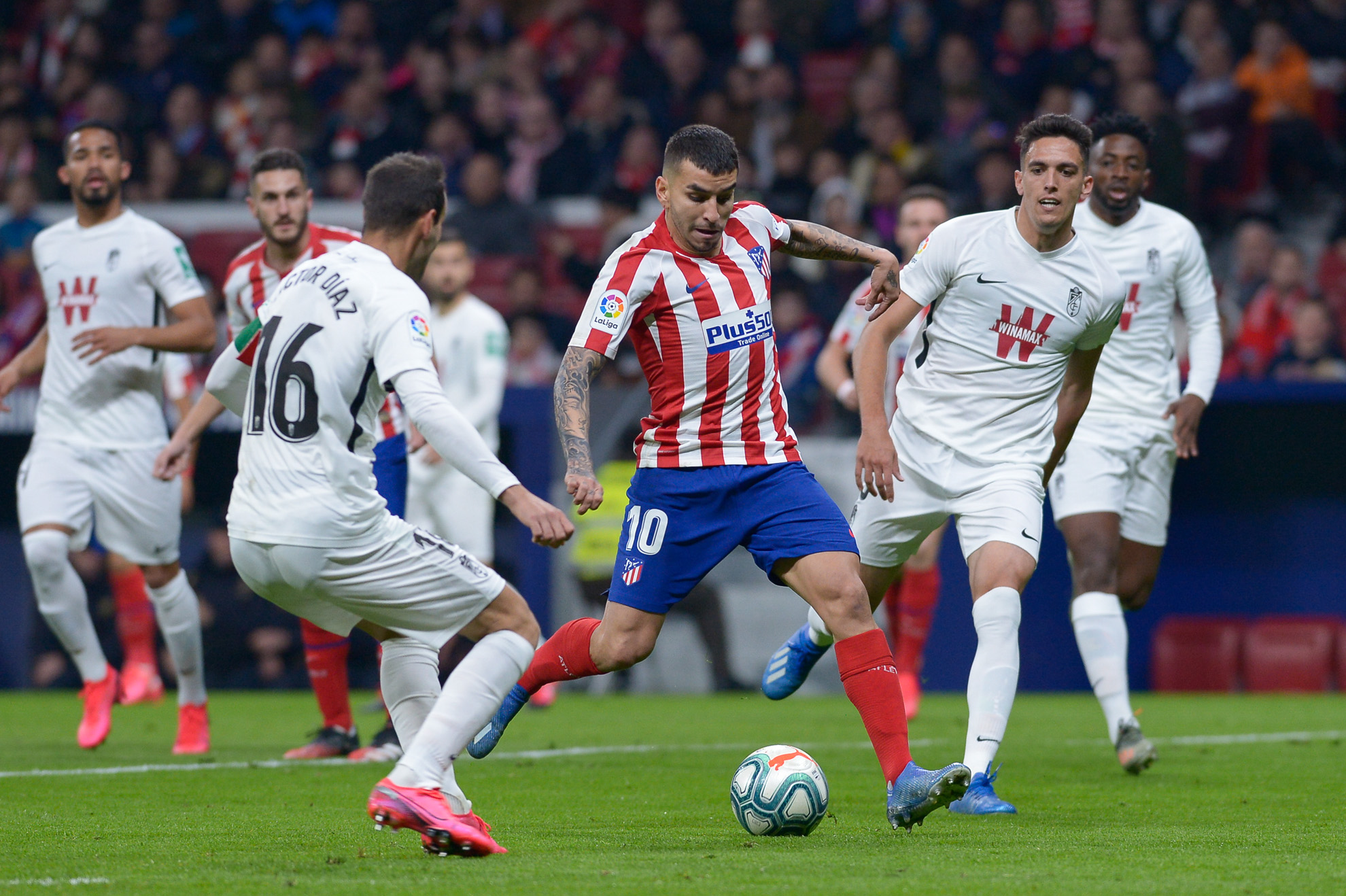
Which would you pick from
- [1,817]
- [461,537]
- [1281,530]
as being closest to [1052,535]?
[1281,530]

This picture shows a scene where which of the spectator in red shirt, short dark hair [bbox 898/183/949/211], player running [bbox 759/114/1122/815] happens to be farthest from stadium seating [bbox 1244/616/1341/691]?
player running [bbox 759/114/1122/815]

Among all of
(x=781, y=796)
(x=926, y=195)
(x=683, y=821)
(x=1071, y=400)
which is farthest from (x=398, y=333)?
(x=926, y=195)

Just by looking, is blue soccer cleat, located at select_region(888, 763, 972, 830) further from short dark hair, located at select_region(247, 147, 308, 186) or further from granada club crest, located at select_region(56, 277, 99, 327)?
granada club crest, located at select_region(56, 277, 99, 327)

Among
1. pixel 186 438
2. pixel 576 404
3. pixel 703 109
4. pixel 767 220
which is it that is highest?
pixel 703 109

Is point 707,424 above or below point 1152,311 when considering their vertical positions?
below

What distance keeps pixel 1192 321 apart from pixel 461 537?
489 cm

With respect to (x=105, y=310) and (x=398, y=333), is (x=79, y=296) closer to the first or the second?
(x=105, y=310)

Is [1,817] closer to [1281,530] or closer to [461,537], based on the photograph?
[461,537]

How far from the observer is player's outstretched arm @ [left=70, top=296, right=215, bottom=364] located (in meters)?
7.95

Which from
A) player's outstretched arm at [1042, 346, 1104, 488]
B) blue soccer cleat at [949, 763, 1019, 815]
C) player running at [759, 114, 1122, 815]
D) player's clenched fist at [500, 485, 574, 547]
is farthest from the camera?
player's outstretched arm at [1042, 346, 1104, 488]

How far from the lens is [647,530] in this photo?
5.62 metres

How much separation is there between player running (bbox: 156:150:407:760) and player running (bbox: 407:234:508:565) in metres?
2.22

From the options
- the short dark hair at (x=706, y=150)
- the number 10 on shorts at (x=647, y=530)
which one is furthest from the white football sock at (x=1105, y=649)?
the short dark hair at (x=706, y=150)

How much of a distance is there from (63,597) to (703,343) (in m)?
4.23
